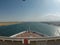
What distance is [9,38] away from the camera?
5.36 metres

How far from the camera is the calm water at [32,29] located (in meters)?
5.34

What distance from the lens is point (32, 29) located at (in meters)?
5.44

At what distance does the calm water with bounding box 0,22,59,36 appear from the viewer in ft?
17.5

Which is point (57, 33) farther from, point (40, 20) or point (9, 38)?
point (9, 38)

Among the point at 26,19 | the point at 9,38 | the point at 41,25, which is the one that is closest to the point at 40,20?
the point at 41,25

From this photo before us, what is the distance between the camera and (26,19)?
18.0 feet

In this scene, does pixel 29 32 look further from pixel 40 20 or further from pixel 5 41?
pixel 5 41

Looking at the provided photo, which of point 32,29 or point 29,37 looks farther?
point 32,29

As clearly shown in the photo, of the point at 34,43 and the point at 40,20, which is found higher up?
the point at 40,20

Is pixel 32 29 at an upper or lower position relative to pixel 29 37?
upper

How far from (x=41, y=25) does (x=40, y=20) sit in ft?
0.73

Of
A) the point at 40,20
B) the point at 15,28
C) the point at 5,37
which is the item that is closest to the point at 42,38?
the point at 40,20

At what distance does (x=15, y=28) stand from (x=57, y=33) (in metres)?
1.74

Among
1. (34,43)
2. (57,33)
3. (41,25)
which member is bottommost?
(34,43)
